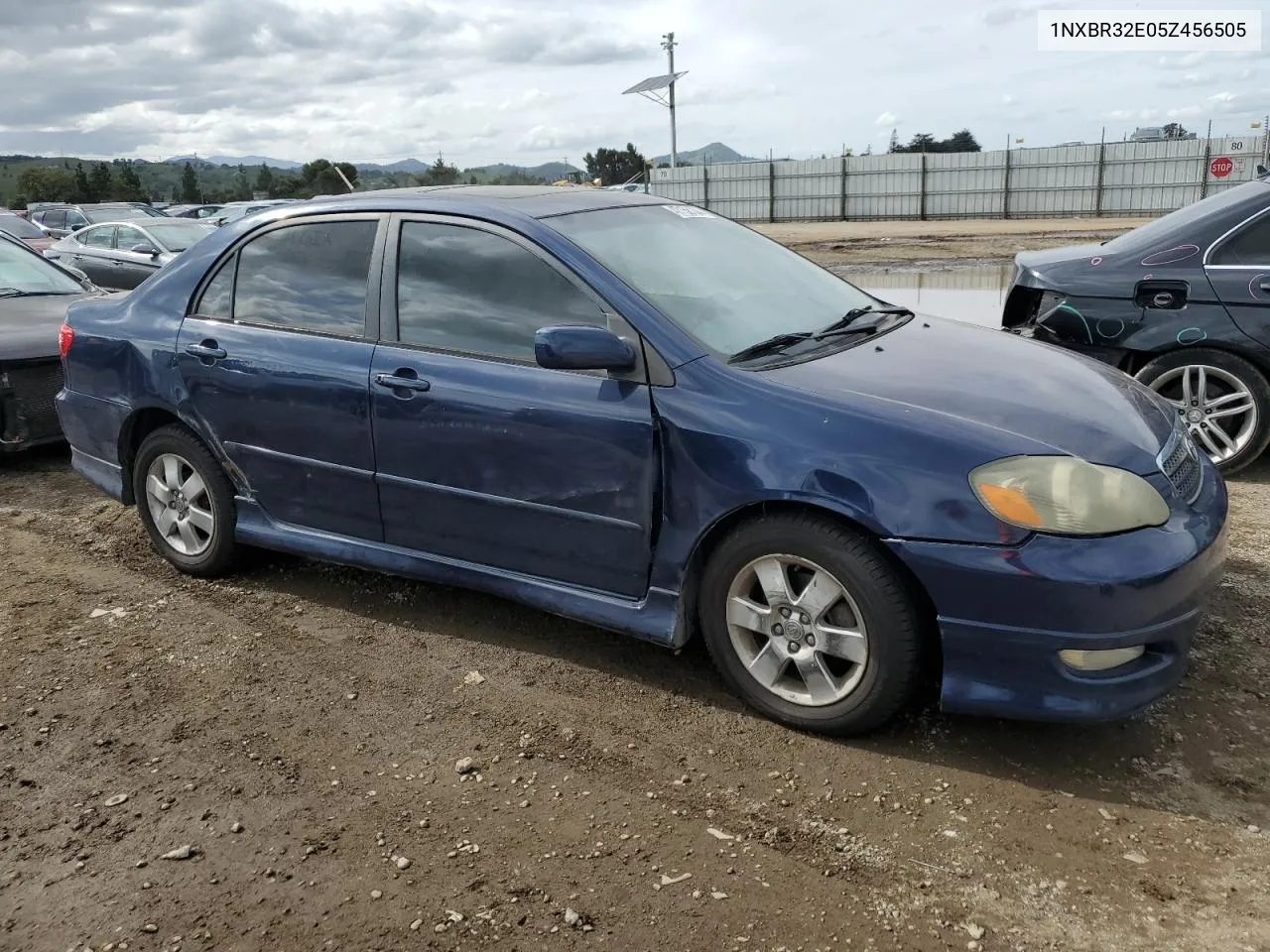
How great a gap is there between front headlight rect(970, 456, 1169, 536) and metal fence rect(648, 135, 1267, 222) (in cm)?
3171

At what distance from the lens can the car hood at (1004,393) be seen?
309 centimetres

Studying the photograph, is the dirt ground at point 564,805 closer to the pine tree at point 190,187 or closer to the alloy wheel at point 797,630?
the alloy wheel at point 797,630

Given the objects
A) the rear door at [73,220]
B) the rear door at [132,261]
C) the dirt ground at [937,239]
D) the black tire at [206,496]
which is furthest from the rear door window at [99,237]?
the dirt ground at [937,239]

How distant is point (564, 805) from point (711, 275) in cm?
199

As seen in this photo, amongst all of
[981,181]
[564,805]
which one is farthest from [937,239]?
[564,805]

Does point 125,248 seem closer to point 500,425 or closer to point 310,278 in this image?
point 310,278

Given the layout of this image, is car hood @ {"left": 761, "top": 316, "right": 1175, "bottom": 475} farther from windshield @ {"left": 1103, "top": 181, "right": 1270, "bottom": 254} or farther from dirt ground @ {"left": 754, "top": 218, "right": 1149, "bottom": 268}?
dirt ground @ {"left": 754, "top": 218, "right": 1149, "bottom": 268}

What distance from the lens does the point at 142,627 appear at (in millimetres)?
4312

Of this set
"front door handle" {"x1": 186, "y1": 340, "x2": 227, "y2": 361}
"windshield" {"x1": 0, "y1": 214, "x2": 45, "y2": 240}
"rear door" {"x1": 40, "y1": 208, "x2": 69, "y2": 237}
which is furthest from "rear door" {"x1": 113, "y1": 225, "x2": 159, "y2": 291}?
"front door handle" {"x1": 186, "y1": 340, "x2": 227, "y2": 361}

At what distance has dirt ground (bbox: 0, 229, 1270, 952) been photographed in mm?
2531

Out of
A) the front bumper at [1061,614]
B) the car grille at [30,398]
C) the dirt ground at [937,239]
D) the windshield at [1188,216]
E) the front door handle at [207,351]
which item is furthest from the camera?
the dirt ground at [937,239]

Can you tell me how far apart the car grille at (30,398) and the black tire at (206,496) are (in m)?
2.17

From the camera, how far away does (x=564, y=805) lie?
3.00 meters

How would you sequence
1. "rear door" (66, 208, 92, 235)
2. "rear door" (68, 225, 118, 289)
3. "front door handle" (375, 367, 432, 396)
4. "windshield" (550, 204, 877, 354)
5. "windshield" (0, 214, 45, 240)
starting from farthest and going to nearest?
"rear door" (66, 208, 92, 235)
"windshield" (0, 214, 45, 240)
"rear door" (68, 225, 118, 289)
"front door handle" (375, 367, 432, 396)
"windshield" (550, 204, 877, 354)
